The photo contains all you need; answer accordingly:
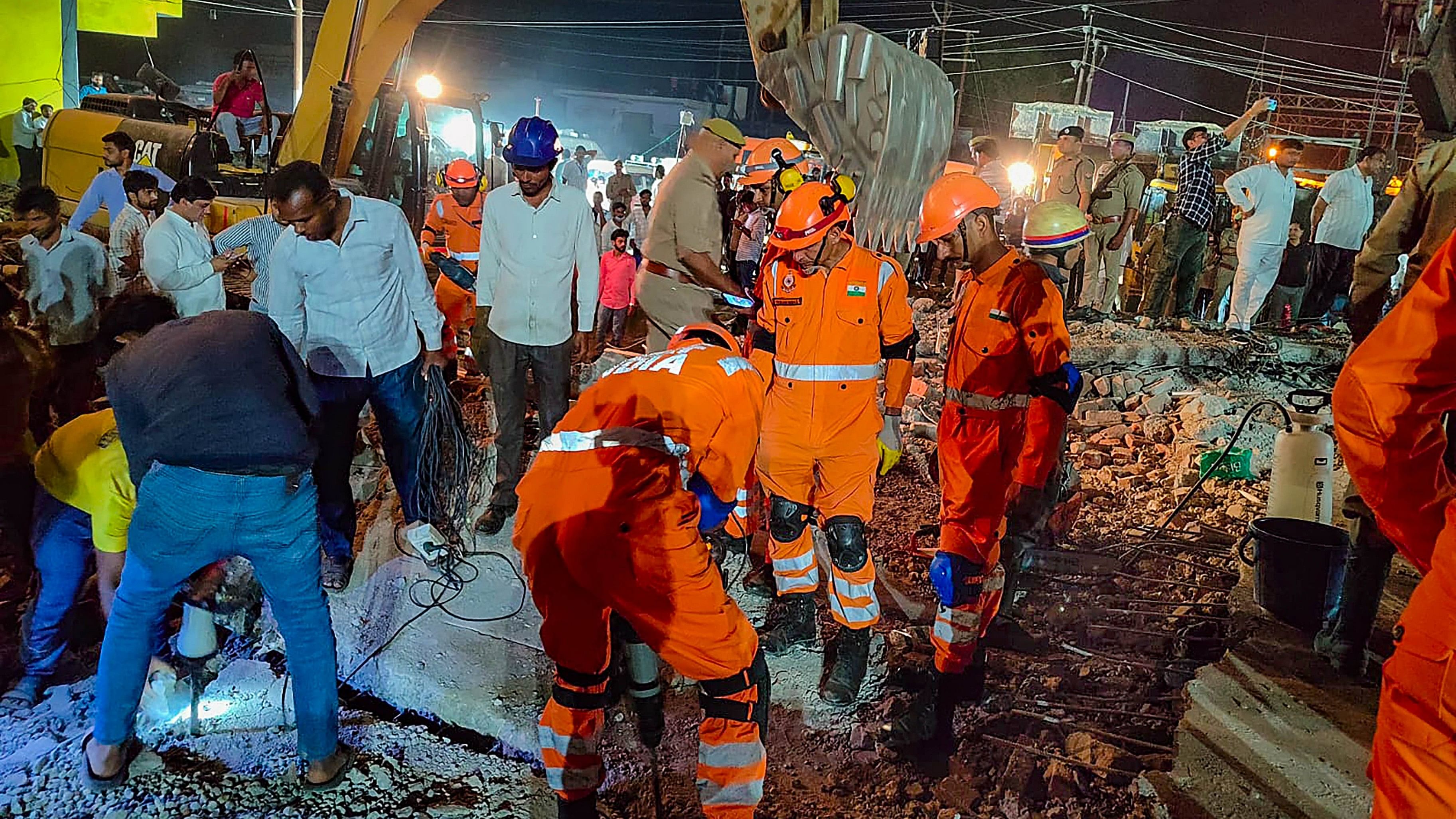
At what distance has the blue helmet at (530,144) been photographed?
4516 mm

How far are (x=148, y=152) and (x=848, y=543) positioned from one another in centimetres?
1118

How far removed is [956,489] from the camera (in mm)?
3807

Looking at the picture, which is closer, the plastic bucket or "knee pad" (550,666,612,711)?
"knee pad" (550,666,612,711)

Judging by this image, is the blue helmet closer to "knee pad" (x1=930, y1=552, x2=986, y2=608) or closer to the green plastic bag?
"knee pad" (x1=930, y1=552, x2=986, y2=608)

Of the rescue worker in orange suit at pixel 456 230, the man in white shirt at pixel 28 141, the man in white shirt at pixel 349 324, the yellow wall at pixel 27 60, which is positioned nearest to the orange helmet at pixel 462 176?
the rescue worker in orange suit at pixel 456 230

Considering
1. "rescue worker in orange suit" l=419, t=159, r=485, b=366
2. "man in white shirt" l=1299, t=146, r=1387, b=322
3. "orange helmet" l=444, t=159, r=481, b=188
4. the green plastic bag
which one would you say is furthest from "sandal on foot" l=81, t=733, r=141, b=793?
"man in white shirt" l=1299, t=146, r=1387, b=322

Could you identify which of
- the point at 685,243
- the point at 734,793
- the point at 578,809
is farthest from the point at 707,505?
the point at 685,243

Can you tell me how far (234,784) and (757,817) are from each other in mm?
1886

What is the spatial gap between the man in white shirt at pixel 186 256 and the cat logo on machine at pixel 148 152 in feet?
22.3

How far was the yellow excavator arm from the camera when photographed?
23.8 feet

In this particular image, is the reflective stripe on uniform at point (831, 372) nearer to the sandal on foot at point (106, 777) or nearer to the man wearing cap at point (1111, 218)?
the sandal on foot at point (106, 777)

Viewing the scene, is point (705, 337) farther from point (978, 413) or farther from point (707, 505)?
point (978, 413)

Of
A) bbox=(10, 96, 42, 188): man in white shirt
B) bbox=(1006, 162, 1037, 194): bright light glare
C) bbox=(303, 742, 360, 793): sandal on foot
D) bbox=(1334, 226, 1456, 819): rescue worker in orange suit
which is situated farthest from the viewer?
bbox=(1006, 162, 1037, 194): bright light glare

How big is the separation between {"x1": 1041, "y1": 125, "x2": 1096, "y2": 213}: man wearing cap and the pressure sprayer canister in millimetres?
5513
